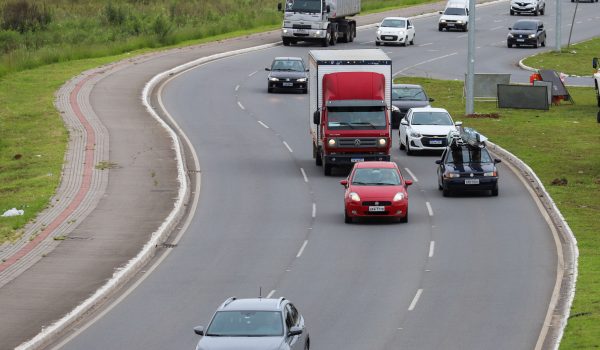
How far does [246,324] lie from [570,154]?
30.4 m

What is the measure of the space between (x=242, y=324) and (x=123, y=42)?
6730 cm

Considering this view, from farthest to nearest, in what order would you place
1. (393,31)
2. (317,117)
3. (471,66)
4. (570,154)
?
(393,31), (471,66), (570,154), (317,117)

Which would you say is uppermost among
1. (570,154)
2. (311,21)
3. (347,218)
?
(347,218)

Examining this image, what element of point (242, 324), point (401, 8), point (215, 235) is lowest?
point (401, 8)

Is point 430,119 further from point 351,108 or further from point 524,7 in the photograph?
point 524,7

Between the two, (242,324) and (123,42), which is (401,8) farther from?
(242,324)

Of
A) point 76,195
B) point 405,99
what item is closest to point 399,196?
point 76,195

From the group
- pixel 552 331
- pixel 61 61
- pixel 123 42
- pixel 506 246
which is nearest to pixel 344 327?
pixel 552 331

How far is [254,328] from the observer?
20.4 metres

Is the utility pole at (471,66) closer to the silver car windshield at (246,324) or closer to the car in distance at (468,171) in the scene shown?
the car in distance at (468,171)

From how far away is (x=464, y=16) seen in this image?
98438mm

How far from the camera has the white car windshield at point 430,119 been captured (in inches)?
1943

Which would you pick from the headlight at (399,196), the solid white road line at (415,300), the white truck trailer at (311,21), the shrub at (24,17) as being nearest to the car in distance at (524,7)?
the white truck trailer at (311,21)

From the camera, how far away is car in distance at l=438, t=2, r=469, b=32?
321ft
